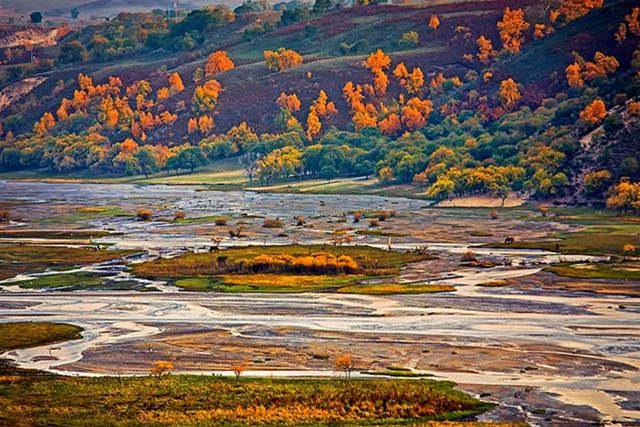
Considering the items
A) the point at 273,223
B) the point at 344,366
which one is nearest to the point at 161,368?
the point at 344,366

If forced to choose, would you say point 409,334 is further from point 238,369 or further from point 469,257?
point 469,257

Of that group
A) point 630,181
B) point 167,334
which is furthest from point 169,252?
point 630,181

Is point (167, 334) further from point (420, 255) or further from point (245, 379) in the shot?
point (420, 255)

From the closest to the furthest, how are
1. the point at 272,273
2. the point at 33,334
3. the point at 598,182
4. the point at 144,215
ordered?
1. the point at 33,334
2. the point at 272,273
3. the point at 144,215
4. the point at 598,182

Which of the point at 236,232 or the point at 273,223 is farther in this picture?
the point at 273,223

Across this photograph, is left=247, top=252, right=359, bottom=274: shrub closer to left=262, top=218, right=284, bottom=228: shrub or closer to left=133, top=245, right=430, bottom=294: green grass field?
left=133, top=245, right=430, bottom=294: green grass field

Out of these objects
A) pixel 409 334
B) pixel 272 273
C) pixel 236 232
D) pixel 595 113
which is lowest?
pixel 236 232
